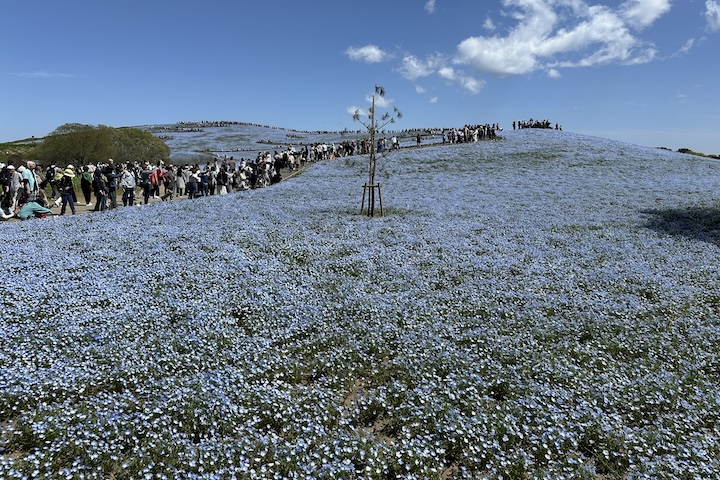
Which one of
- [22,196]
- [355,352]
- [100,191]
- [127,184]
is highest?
[127,184]

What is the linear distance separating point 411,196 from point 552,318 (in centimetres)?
1771

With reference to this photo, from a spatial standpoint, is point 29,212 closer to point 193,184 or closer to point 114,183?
point 114,183

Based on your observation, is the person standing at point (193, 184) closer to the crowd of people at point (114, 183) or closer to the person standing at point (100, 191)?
the crowd of people at point (114, 183)

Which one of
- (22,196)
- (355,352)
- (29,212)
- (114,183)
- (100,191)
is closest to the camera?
(355,352)

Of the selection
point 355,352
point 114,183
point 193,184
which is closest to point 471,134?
point 193,184

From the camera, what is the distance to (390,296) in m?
11.0

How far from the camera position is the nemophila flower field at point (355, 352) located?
19.0ft

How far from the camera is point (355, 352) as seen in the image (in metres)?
8.34

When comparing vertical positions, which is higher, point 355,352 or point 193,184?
point 193,184

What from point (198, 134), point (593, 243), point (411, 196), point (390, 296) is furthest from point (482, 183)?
point (198, 134)

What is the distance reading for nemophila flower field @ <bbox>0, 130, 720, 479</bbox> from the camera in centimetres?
579

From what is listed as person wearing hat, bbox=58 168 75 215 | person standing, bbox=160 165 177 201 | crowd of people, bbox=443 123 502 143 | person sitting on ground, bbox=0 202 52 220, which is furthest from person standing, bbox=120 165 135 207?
crowd of people, bbox=443 123 502 143

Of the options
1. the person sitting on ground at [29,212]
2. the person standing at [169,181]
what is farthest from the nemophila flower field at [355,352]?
the person standing at [169,181]

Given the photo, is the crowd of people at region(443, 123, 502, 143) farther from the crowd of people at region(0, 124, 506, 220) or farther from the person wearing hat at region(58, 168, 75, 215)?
the person wearing hat at region(58, 168, 75, 215)
